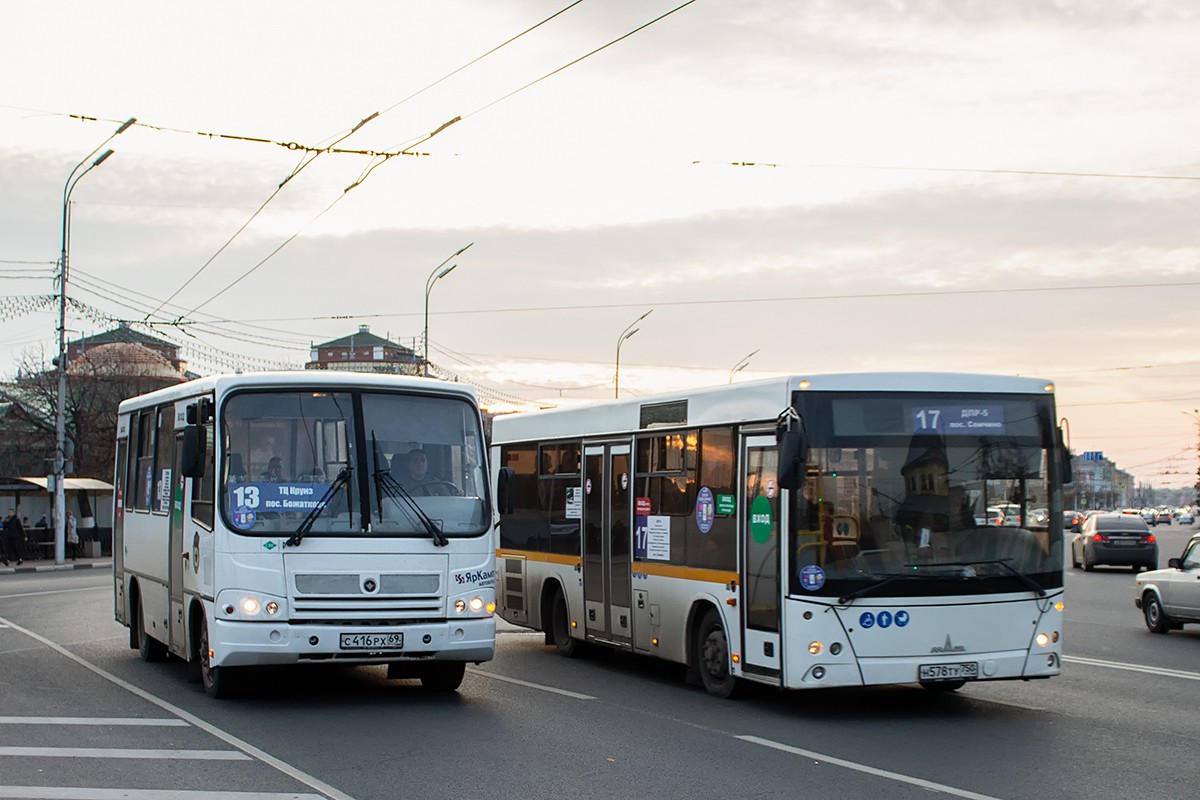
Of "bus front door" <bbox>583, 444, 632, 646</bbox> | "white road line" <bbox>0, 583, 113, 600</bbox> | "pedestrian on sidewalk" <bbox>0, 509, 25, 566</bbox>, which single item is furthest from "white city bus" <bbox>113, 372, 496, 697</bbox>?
"pedestrian on sidewalk" <bbox>0, 509, 25, 566</bbox>

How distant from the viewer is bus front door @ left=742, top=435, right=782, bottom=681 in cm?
1195

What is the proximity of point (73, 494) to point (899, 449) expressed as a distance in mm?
44405

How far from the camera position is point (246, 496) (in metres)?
12.4

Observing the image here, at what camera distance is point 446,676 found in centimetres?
1362

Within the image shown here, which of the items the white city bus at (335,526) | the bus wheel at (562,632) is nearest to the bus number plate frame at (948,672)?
the white city bus at (335,526)

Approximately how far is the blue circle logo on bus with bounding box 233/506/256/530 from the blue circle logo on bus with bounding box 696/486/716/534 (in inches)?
160

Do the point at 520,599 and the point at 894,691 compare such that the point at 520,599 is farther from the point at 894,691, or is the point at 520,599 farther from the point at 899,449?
the point at 899,449

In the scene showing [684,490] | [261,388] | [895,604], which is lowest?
[895,604]

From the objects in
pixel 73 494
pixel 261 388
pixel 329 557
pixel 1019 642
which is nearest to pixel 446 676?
pixel 329 557

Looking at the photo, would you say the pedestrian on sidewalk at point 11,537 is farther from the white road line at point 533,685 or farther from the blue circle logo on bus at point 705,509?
the blue circle logo on bus at point 705,509

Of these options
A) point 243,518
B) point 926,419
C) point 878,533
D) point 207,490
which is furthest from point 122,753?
point 926,419

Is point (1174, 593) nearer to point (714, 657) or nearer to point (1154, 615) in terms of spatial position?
point (1154, 615)

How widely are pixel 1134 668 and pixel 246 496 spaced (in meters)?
9.57

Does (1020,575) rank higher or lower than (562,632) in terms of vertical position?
higher
